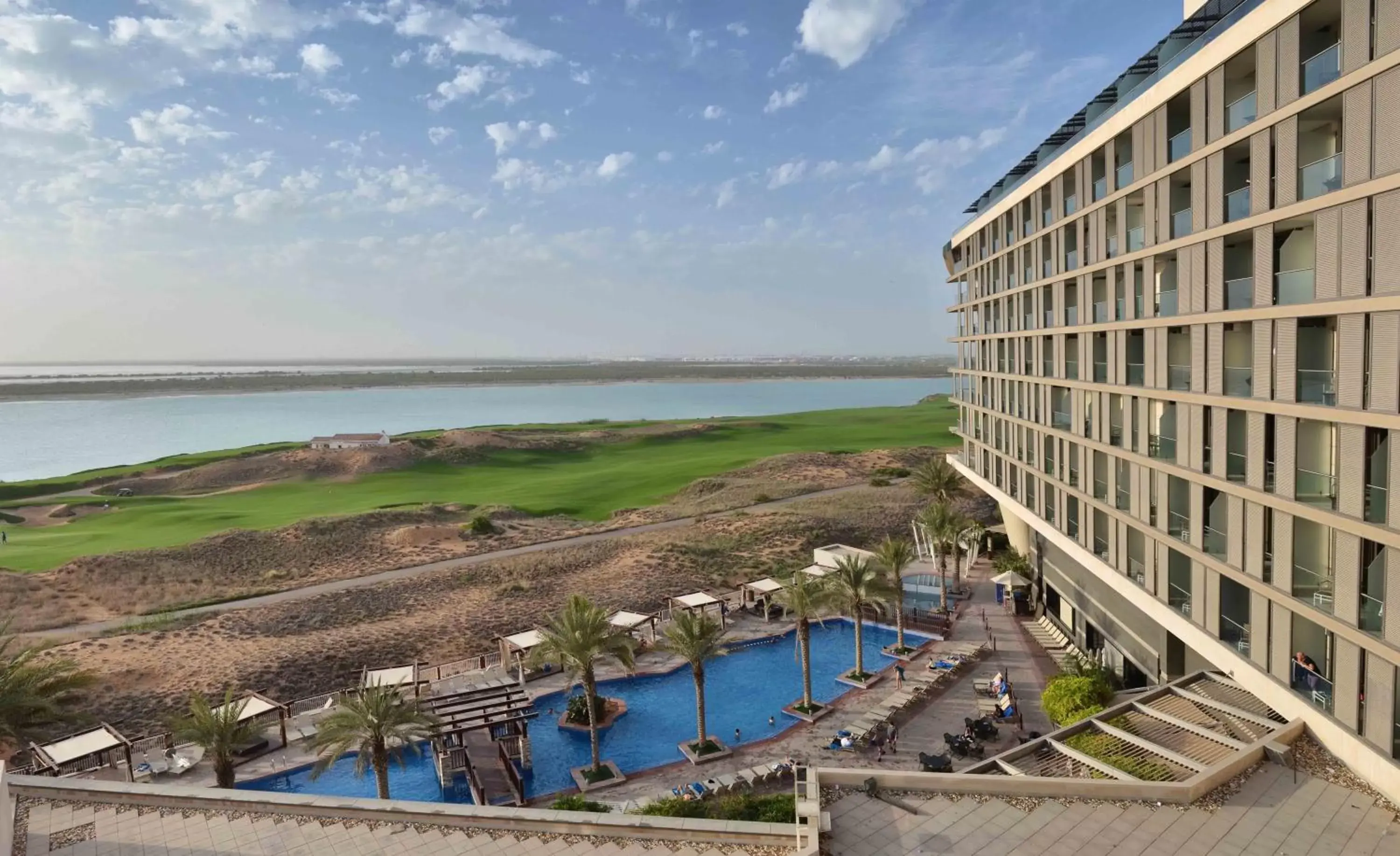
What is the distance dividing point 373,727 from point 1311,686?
22600mm

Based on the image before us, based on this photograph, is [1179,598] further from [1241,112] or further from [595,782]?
[595,782]

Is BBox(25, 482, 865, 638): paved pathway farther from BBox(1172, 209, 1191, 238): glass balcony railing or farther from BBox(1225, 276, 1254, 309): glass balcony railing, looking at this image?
BBox(1225, 276, 1254, 309): glass balcony railing

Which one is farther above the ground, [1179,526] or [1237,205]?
[1237,205]

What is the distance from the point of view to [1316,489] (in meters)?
16.7

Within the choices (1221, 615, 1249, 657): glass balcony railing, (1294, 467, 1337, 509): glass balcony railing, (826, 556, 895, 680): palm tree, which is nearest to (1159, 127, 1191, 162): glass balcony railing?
(1294, 467, 1337, 509): glass balcony railing

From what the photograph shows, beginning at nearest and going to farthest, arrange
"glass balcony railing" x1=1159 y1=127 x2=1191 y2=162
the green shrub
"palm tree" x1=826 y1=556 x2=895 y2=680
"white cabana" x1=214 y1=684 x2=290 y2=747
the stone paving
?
the stone paving → the green shrub → "glass balcony railing" x1=1159 y1=127 x2=1191 y2=162 → "white cabana" x1=214 y1=684 x2=290 y2=747 → "palm tree" x1=826 y1=556 x2=895 y2=680

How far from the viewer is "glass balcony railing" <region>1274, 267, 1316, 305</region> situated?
53.2ft

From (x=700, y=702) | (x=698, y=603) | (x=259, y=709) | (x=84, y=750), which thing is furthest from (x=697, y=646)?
(x=84, y=750)

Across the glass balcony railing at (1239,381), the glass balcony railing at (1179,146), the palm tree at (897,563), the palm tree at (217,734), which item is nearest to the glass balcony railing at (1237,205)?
the glass balcony railing at (1179,146)

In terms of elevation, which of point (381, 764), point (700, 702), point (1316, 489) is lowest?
point (700, 702)

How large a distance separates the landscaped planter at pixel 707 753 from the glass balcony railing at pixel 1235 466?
1630 centimetres

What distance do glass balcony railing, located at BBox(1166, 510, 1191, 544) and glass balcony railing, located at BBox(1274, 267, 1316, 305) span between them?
6796mm

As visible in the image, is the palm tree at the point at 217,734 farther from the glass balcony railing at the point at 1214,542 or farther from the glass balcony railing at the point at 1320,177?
the glass balcony railing at the point at 1320,177

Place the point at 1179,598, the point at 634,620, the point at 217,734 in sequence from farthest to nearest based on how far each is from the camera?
the point at 634,620 → the point at 217,734 → the point at 1179,598
